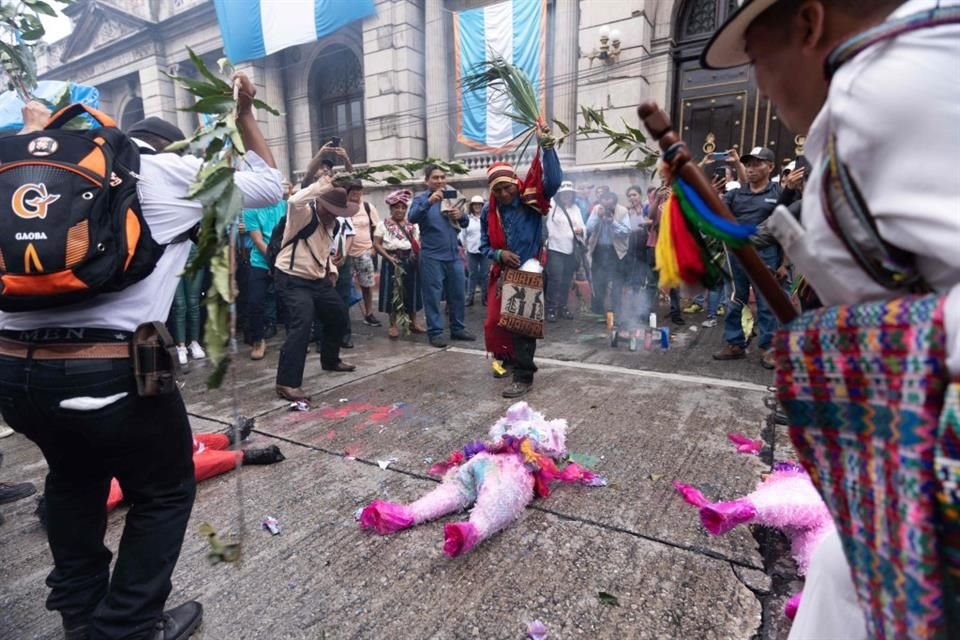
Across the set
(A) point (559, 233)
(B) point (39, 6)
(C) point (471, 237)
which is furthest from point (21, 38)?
(C) point (471, 237)

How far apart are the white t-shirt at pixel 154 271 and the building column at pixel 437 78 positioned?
12135mm

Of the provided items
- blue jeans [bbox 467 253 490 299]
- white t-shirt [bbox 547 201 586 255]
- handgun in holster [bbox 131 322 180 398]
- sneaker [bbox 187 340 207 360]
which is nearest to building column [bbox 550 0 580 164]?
blue jeans [bbox 467 253 490 299]

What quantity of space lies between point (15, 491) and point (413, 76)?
41.7ft

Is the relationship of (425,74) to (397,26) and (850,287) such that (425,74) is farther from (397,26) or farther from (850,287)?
(850,287)

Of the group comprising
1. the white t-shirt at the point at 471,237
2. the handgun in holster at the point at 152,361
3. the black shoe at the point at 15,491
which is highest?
the white t-shirt at the point at 471,237

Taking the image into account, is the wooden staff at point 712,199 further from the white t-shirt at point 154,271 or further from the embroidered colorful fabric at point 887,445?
the white t-shirt at point 154,271

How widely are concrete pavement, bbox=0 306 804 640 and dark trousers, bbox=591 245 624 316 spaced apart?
13.2 ft

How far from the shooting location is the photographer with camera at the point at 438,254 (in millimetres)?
6578

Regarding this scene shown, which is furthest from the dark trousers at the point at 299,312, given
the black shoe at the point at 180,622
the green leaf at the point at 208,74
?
the green leaf at the point at 208,74

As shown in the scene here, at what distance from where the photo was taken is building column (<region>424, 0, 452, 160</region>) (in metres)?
13.3

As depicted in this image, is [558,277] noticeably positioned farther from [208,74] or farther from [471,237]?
[208,74]

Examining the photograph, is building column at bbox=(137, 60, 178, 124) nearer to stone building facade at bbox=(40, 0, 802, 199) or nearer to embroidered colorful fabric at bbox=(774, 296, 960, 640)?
stone building facade at bbox=(40, 0, 802, 199)

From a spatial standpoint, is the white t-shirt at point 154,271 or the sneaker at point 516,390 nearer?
the white t-shirt at point 154,271

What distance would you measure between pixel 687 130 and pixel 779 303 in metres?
11.0
